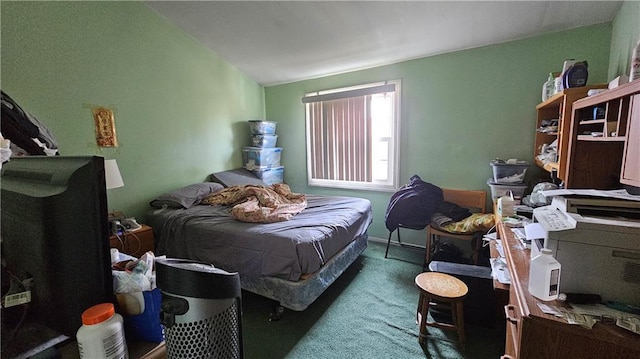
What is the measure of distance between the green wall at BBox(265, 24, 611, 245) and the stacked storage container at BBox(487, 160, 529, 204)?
299 mm

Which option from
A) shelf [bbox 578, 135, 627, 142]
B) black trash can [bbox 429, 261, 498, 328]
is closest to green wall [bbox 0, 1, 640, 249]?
shelf [bbox 578, 135, 627, 142]

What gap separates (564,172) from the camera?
155 cm

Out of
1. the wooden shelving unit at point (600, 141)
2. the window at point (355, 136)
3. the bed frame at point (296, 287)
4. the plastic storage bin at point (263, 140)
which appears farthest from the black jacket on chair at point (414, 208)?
the plastic storage bin at point (263, 140)

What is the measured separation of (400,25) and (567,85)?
135 centimetres

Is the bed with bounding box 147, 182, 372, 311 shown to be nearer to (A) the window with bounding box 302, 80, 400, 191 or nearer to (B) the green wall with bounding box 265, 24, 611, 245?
(A) the window with bounding box 302, 80, 400, 191

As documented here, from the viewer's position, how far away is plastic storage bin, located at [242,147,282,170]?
3775mm

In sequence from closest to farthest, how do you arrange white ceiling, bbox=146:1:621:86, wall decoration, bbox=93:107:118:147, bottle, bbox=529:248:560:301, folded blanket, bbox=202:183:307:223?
bottle, bbox=529:248:560:301
white ceiling, bbox=146:1:621:86
folded blanket, bbox=202:183:307:223
wall decoration, bbox=93:107:118:147

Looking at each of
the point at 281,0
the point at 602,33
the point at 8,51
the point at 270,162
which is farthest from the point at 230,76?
the point at 602,33

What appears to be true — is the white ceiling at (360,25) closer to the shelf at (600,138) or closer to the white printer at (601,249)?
the shelf at (600,138)

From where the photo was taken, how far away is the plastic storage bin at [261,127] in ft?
12.3

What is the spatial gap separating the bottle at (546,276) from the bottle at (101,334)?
122 centimetres

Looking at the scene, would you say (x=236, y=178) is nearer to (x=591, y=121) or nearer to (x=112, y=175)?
(x=112, y=175)

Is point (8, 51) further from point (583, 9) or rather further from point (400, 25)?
point (583, 9)

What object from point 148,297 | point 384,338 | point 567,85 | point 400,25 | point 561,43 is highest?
point 400,25
